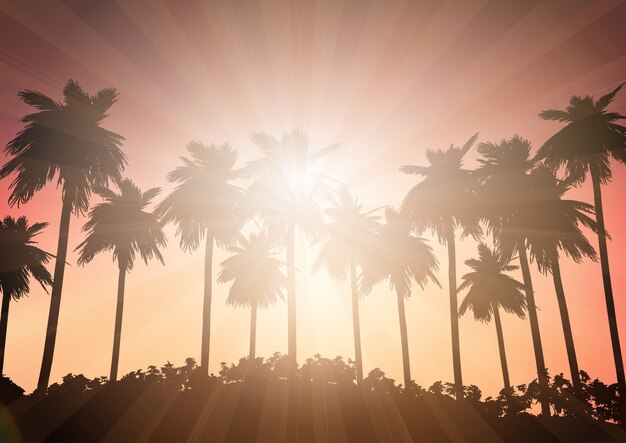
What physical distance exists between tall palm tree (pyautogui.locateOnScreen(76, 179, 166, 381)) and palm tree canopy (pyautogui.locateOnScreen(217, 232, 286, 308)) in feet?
18.2

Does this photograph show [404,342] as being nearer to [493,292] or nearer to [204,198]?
[493,292]

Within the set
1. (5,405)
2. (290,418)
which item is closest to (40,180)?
(5,405)

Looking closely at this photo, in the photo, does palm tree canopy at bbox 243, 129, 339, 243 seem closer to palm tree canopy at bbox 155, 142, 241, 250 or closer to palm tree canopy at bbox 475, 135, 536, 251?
palm tree canopy at bbox 155, 142, 241, 250

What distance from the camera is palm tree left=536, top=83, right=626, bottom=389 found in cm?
1844

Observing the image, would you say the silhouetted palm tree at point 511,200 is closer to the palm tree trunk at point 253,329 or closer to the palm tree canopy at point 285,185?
the palm tree canopy at point 285,185

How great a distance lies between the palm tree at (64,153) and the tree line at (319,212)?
59 mm

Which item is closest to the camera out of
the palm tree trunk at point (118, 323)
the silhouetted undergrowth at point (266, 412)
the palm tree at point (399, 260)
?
the silhouetted undergrowth at point (266, 412)

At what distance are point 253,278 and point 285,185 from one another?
27.7 ft

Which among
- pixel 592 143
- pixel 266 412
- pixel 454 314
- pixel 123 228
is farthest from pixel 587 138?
pixel 123 228

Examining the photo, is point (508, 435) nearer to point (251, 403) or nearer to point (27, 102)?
point (251, 403)

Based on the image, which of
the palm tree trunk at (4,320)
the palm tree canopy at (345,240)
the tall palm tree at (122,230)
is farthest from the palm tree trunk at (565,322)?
the palm tree trunk at (4,320)

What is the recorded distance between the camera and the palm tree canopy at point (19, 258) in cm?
2100

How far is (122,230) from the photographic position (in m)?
21.2

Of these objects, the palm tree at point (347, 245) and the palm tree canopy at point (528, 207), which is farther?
the palm tree at point (347, 245)
